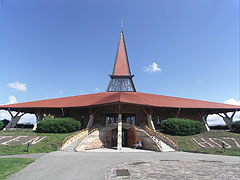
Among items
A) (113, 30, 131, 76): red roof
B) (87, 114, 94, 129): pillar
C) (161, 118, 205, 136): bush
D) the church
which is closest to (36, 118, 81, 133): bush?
(87, 114, 94, 129): pillar

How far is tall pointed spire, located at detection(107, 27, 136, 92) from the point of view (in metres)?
33.1

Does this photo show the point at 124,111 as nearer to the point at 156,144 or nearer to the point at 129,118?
the point at 129,118

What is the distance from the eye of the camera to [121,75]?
3419 centimetres

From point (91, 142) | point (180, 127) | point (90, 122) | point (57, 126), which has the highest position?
point (90, 122)

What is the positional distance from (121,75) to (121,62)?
179 inches

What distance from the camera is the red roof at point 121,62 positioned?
35188mm

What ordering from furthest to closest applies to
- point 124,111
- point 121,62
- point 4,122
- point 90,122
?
1. point 121,62
2. point 4,122
3. point 124,111
4. point 90,122

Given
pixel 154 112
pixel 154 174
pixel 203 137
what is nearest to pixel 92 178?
pixel 154 174

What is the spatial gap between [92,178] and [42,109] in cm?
2264

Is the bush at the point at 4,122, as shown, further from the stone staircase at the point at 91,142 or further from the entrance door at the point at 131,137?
the entrance door at the point at 131,137

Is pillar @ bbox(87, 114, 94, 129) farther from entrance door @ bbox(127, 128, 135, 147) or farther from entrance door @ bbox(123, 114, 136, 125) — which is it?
entrance door @ bbox(127, 128, 135, 147)

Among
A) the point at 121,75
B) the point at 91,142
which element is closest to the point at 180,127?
the point at 91,142

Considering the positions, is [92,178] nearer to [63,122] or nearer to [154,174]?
[154,174]

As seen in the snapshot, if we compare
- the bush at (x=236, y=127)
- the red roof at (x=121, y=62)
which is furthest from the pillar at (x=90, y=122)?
the bush at (x=236, y=127)
